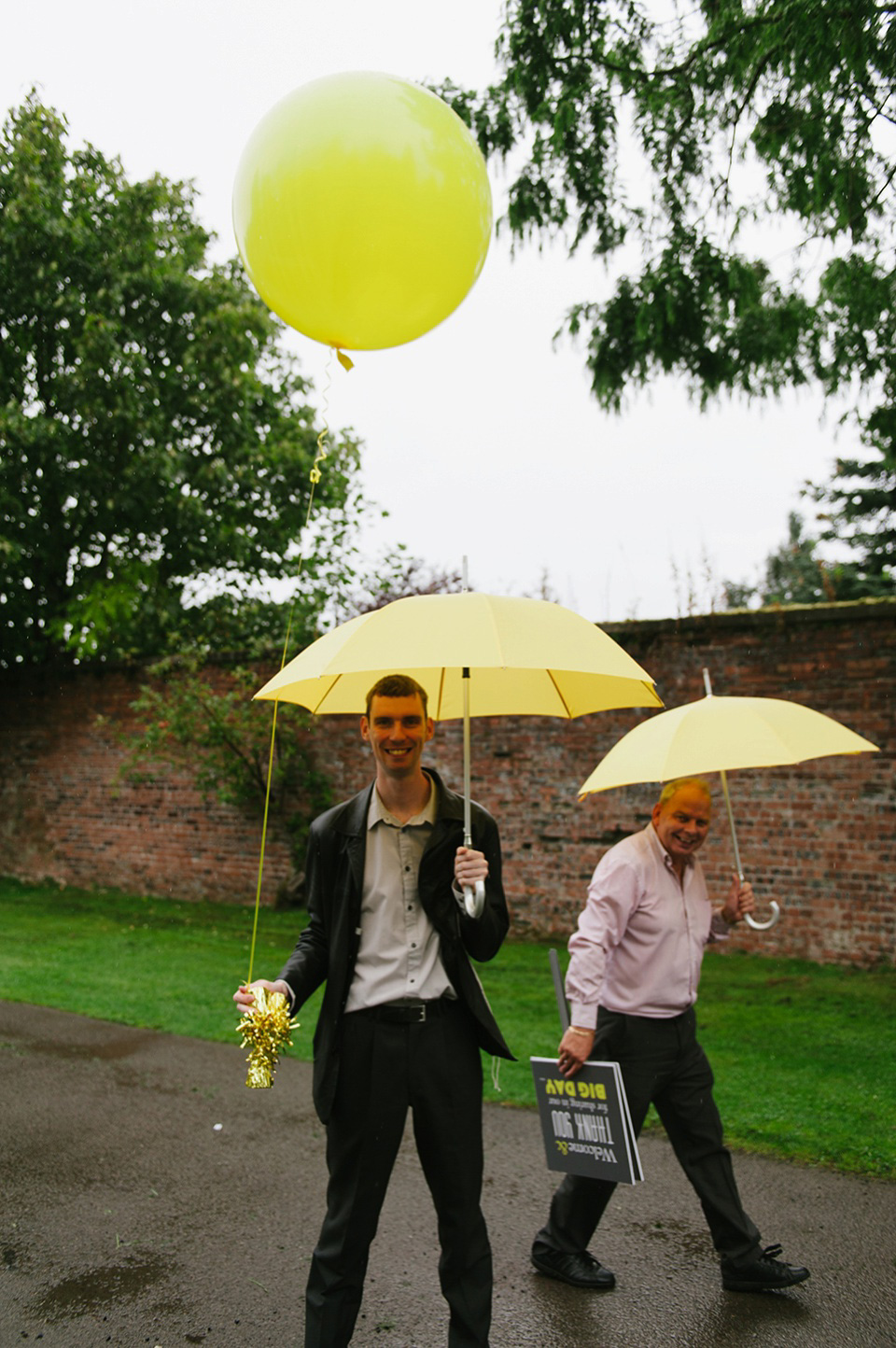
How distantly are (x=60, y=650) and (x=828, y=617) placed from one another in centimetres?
1139

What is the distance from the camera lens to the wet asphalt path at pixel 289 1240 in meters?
3.34

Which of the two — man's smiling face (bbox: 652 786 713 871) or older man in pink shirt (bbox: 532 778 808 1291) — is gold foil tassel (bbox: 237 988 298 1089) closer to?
older man in pink shirt (bbox: 532 778 808 1291)

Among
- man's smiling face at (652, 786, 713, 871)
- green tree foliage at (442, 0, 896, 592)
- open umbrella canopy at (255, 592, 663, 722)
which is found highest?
green tree foliage at (442, 0, 896, 592)

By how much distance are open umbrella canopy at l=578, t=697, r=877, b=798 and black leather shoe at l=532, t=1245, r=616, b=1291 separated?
163cm

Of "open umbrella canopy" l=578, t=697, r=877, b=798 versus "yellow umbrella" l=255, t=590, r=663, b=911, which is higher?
"yellow umbrella" l=255, t=590, r=663, b=911

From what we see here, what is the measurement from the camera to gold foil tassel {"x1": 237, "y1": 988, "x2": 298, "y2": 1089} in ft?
9.17

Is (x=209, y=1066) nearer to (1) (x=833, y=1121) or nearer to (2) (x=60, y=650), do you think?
(1) (x=833, y=1121)

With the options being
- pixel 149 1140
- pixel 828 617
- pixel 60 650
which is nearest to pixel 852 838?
pixel 828 617

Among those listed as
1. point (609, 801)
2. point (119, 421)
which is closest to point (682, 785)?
point (609, 801)

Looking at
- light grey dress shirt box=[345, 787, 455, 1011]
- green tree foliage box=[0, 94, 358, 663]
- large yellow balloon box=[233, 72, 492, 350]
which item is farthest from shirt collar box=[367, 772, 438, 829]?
Result: green tree foliage box=[0, 94, 358, 663]

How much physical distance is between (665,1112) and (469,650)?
6.52ft

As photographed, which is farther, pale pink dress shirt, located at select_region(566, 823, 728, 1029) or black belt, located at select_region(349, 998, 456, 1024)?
pale pink dress shirt, located at select_region(566, 823, 728, 1029)

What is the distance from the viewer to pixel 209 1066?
6418 mm

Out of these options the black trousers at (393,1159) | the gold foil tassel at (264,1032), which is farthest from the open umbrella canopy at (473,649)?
the black trousers at (393,1159)
